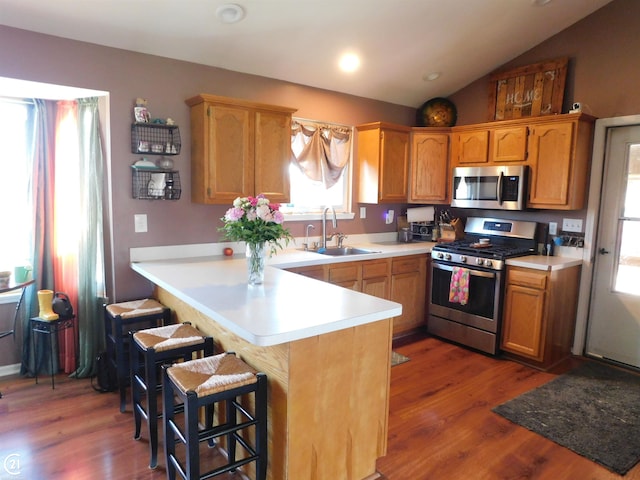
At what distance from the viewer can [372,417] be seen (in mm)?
2055

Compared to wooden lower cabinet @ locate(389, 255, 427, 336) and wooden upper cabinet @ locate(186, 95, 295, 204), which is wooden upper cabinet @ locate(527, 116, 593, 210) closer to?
wooden lower cabinet @ locate(389, 255, 427, 336)

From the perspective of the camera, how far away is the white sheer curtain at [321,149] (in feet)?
13.0

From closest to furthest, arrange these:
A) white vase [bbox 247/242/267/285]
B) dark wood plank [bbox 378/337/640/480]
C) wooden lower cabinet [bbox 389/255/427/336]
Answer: dark wood plank [bbox 378/337/640/480], white vase [bbox 247/242/267/285], wooden lower cabinet [bbox 389/255/427/336]

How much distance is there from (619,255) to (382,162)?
227cm

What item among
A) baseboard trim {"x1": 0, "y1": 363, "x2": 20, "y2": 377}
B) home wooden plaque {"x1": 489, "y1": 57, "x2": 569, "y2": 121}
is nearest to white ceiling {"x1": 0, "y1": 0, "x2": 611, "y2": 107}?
home wooden plaque {"x1": 489, "y1": 57, "x2": 569, "y2": 121}

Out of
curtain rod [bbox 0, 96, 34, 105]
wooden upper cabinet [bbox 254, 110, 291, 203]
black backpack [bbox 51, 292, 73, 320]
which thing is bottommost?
black backpack [bbox 51, 292, 73, 320]

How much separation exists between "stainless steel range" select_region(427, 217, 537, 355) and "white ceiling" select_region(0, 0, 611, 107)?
1.72m

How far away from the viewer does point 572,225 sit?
3.80 m

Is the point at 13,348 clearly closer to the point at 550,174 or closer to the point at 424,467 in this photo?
the point at 424,467

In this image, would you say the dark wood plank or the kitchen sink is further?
the kitchen sink

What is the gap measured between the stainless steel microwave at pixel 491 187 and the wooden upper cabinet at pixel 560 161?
0.11 meters

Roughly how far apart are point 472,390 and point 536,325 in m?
0.85

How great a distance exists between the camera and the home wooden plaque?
12.5ft

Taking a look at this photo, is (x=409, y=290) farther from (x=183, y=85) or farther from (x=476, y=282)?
(x=183, y=85)
